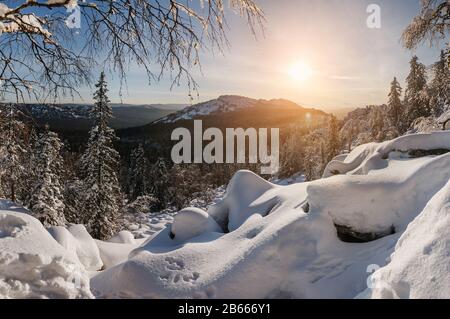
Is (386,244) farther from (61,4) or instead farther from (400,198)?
(61,4)

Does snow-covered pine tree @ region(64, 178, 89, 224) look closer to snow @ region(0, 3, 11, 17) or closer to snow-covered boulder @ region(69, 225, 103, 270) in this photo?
snow-covered boulder @ region(69, 225, 103, 270)

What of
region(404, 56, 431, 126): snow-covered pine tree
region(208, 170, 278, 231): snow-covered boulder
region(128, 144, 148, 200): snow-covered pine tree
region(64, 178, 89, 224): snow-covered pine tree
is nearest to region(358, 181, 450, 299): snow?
region(208, 170, 278, 231): snow-covered boulder

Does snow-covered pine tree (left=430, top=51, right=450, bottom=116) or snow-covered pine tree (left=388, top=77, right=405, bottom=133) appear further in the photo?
snow-covered pine tree (left=388, top=77, right=405, bottom=133)

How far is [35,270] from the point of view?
3916 mm

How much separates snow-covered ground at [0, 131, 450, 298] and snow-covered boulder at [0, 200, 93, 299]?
0.04ft

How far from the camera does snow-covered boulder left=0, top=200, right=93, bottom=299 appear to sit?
12.3 feet

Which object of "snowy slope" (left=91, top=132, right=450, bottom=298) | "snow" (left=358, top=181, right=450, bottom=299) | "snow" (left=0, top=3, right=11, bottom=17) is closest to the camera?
"snow" (left=0, top=3, right=11, bottom=17)

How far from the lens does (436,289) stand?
3.54 metres

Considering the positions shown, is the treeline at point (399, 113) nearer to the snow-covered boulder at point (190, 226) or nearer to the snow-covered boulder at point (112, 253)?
the snow-covered boulder at point (190, 226)

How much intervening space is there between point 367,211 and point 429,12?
6621 mm

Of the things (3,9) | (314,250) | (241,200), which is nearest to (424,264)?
(314,250)

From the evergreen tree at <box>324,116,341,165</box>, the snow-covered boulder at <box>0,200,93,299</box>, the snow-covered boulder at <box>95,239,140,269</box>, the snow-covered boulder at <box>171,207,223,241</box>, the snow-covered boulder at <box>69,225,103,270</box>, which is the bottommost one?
the snow-covered boulder at <box>95,239,140,269</box>

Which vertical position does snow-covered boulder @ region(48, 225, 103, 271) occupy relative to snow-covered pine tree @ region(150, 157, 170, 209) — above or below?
above
